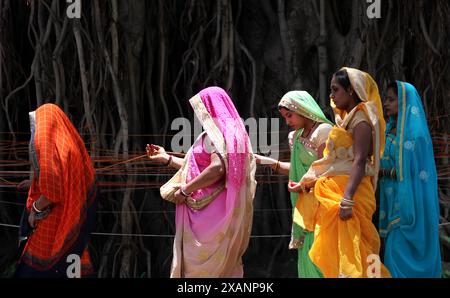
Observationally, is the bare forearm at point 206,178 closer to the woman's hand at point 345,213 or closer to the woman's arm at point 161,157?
the woman's arm at point 161,157

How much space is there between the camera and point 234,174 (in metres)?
2.86

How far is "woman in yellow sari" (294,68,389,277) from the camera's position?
2.74m

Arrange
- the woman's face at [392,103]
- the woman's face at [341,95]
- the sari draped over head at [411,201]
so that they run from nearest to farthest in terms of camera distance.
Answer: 1. the woman's face at [341,95]
2. the sari draped over head at [411,201]
3. the woman's face at [392,103]

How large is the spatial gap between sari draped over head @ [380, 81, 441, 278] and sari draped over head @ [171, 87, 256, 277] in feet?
1.78

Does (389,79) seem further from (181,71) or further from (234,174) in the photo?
(234,174)

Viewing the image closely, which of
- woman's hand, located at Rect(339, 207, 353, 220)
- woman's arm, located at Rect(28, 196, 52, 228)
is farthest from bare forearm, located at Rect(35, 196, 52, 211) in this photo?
woman's hand, located at Rect(339, 207, 353, 220)

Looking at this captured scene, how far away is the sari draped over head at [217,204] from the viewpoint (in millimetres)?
2873

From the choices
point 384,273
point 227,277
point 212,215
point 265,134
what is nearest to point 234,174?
point 212,215

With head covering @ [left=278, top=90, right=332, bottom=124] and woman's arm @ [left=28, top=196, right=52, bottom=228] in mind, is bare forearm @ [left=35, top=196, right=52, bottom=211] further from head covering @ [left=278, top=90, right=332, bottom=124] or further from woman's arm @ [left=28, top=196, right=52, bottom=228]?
head covering @ [left=278, top=90, right=332, bottom=124]

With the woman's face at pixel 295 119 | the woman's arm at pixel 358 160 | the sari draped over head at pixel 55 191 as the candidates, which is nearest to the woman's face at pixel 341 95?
the woman's arm at pixel 358 160

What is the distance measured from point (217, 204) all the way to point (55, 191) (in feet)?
1.93

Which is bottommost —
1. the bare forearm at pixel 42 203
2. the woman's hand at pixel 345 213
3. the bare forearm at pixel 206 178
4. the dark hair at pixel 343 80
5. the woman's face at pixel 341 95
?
the woman's hand at pixel 345 213

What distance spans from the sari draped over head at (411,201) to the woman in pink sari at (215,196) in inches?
21.3

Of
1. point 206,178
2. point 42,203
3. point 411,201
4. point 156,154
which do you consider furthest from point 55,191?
point 411,201
